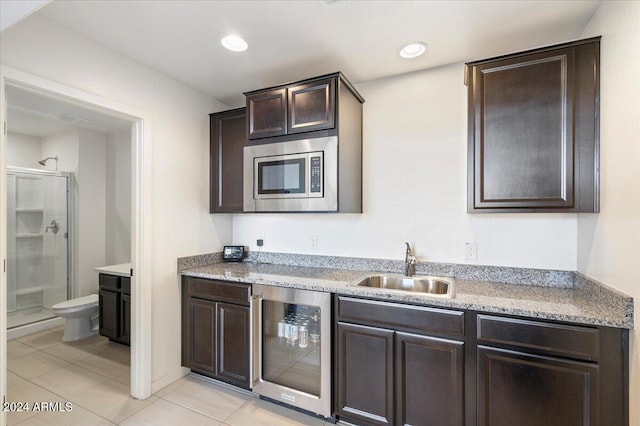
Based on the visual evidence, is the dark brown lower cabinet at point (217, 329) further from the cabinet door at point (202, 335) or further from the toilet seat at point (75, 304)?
the toilet seat at point (75, 304)

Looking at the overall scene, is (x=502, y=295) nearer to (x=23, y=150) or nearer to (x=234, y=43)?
(x=234, y=43)

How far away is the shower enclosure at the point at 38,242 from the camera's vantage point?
11.7 ft

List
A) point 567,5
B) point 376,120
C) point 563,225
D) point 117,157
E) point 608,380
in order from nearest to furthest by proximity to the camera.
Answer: point 608,380 → point 567,5 → point 563,225 → point 376,120 → point 117,157

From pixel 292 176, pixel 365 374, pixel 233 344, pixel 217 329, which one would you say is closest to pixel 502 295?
pixel 365 374

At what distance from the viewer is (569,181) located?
5.30ft

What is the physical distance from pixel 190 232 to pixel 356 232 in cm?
149

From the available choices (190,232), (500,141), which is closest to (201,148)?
(190,232)

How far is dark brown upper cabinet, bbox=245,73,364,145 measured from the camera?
Result: 2090 millimetres

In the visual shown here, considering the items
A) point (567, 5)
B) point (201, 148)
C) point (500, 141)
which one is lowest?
point (500, 141)

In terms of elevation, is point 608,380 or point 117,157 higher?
point 117,157

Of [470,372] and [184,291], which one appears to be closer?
[470,372]

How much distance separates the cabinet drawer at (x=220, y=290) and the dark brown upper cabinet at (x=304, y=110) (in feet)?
A: 3.76

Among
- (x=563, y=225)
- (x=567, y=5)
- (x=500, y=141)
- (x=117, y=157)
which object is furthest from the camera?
(x=117, y=157)

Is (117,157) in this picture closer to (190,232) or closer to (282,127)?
(190,232)
